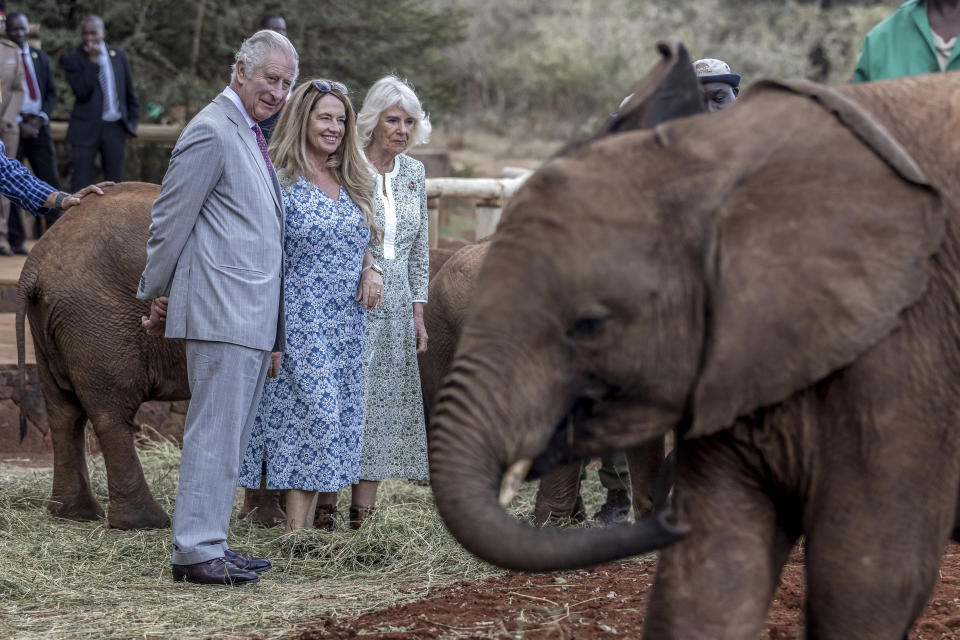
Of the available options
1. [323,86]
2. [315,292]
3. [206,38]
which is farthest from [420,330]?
[206,38]

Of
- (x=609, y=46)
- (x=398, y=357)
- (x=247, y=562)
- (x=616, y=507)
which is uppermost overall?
(x=609, y=46)

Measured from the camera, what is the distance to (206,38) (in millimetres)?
17188

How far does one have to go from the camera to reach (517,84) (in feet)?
92.0

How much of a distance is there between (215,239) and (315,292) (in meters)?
0.89

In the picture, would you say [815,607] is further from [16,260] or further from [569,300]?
[16,260]

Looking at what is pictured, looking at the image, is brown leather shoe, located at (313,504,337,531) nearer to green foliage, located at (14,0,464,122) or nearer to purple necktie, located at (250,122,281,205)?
purple necktie, located at (250,122,281,205)

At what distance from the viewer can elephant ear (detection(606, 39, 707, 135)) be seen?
3441 mm

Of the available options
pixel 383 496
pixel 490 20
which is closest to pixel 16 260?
pixel 383 496

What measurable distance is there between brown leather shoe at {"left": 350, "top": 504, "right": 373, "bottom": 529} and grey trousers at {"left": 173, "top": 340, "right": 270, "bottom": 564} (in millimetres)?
1279

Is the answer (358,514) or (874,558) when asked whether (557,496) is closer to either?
(358,514)

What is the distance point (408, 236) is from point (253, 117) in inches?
58.9

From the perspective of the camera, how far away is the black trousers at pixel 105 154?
13570mm

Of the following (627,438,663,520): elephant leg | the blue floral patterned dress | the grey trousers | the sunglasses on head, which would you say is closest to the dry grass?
the grey trousers

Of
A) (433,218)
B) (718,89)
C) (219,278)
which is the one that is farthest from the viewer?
(433,218)
